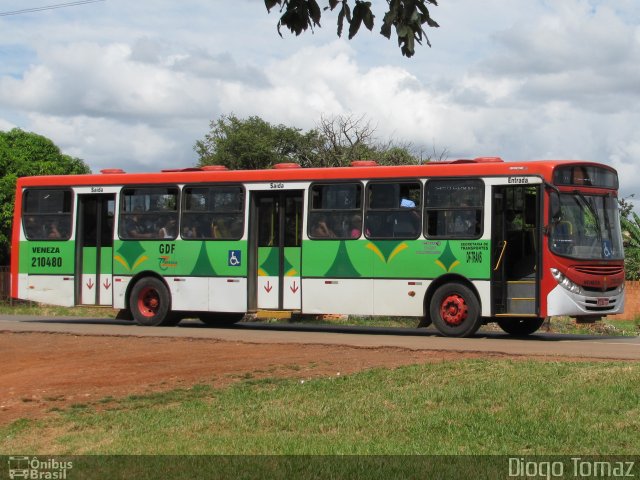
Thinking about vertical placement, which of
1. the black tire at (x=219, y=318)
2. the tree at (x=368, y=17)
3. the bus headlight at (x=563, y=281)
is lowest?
the black tire at (x=219, y=318)

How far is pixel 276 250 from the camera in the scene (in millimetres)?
21734

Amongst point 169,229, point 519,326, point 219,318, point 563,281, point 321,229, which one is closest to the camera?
point 563,281

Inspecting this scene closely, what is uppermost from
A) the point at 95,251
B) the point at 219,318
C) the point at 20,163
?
the point at 20,163

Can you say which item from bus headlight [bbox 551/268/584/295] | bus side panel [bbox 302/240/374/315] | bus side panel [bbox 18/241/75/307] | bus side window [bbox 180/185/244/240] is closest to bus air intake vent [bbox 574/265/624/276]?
bus headlight [bbox 551/268/584/295]

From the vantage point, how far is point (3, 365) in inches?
635

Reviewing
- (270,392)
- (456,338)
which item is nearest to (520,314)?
(456,338)

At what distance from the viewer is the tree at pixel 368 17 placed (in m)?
7.36

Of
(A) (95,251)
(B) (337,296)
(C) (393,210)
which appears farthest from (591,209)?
(A) (95,251)

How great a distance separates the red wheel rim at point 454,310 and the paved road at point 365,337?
0.42m

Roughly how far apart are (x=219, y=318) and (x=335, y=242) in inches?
188

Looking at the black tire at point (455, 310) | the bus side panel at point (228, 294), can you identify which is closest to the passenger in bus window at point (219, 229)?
the bus side panel at point (228, 294)

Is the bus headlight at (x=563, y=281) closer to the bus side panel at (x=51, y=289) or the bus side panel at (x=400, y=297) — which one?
the bus side panel at (x=400, y=297)

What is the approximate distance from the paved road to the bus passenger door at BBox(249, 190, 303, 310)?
2.37ft

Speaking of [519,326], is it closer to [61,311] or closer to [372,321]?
[372,321]
